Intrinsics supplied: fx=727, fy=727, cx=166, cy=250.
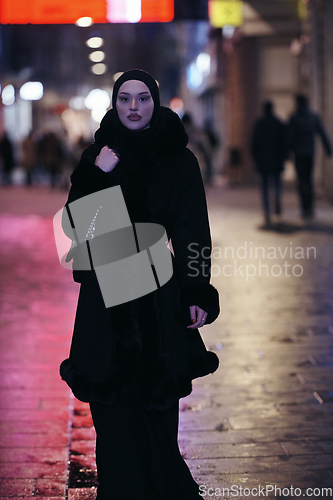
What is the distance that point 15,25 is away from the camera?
37.4 ft

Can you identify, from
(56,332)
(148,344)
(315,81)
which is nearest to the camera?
(148,344)

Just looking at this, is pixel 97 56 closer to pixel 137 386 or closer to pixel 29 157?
pixel 29 157

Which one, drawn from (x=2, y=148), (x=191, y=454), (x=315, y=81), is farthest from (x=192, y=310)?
(x=2, y=148)

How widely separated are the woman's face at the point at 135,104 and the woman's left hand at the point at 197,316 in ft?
2.26

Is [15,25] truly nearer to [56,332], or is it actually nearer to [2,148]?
[56,332]

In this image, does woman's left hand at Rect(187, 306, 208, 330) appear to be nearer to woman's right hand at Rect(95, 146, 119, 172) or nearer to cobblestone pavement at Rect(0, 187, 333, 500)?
woman's right hand at Rect(95, 146, 119, 172)

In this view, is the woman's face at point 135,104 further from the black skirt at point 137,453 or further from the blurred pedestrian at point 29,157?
the blurred pedestrian at point 29,157

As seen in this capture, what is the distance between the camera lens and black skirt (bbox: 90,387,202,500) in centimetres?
268

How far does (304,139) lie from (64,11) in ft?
14.4

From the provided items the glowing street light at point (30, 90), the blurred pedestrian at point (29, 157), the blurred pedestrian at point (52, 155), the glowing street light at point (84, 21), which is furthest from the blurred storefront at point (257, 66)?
the glowing street light at point (30, 90)

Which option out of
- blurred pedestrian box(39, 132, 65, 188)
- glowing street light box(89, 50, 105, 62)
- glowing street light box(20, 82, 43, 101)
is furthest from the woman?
glowing street light box(89, 50, 105, 62)

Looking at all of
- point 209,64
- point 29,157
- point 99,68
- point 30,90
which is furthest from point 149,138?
point 99,68

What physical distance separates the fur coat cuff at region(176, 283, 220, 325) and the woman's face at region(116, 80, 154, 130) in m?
0.61

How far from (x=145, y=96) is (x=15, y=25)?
9541mm
